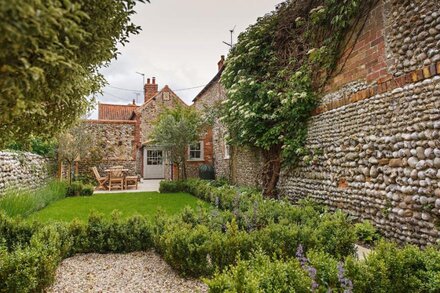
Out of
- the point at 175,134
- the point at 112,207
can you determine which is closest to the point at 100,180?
the point at 175,134

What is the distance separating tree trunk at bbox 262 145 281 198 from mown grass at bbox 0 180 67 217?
6.43m

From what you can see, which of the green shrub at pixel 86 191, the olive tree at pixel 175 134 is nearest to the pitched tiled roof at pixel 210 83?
the olive tree at pixel 175 134

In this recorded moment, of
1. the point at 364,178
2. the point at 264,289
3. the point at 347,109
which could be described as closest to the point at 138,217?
the point at 264,289

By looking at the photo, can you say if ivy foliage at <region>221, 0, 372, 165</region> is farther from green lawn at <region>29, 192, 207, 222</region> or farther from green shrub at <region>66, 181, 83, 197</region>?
green shrub at <region>66, 181, 83, 197</region>

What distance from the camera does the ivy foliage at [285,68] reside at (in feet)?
21.7

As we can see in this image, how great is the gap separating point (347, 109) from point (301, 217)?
2690 millimetres

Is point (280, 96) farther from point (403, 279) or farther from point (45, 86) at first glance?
point (45, 86)

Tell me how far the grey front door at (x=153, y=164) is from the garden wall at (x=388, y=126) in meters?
14.3

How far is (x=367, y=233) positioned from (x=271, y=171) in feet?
13.7

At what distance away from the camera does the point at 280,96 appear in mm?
7617

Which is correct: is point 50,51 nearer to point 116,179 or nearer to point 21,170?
point 21,170

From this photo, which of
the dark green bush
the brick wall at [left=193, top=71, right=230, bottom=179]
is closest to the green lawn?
the brick wall at [left=193, top=71, right=230, bottom=179]

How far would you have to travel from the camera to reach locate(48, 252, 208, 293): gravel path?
333 centimetres

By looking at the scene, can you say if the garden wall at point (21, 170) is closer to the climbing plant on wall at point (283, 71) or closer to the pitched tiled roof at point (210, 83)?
the climbing plant on wall at point (283, 71)
